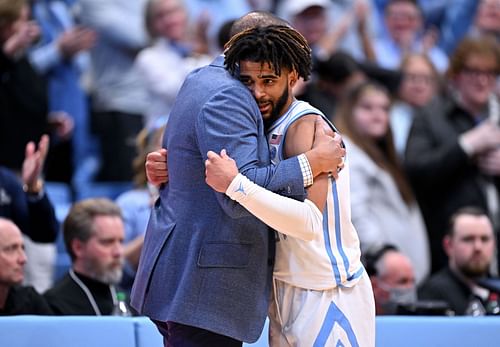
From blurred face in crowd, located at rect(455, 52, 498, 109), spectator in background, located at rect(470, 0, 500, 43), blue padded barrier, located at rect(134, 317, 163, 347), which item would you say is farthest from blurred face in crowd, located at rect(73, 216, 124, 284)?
spectator in background, located at rect(470, 0, 500, 43)

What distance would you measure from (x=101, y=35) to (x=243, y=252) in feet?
15.1

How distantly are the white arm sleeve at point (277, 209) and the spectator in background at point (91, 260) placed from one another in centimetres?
218

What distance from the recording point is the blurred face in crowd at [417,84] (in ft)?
27.7

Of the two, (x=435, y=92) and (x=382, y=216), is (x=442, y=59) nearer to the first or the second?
(x=435, y=92)

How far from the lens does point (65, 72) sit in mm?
7723

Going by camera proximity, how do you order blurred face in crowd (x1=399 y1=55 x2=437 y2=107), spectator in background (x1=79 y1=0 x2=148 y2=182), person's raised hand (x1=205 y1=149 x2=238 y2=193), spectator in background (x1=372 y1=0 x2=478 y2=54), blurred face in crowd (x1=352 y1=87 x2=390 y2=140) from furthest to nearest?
spectator in background (x1=372 y1=0 x2=478 y2=54) < blurred face in crowd (x1=399 y1=55 x2=437 y2=107) < spectator in background (x1=79 y1=0 x2=148 y2=182) < blurred face in crowd (x1=352 y1=87 x2=390 y2=140) < person's raised hand (x1=205 y1=149 x2=238 y2=193)

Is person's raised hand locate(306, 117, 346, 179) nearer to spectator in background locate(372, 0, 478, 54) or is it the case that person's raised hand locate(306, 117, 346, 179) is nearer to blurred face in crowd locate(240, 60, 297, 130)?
blurred face in crowd locate(240, 60, 297, 130)

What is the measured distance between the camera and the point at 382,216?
7.02 m

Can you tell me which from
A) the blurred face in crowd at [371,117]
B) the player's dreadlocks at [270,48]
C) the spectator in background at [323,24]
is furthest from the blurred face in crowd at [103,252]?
the spectator in background at [323,24]

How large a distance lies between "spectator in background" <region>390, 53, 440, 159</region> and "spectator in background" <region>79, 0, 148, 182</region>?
1856mm

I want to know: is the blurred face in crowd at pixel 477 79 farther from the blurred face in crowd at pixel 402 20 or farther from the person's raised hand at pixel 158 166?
the person's raised hand at pixel 158 166

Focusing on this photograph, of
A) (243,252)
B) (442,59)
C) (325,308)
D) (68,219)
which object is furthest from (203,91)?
(442,59)

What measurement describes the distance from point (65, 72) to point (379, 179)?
2.28 metres

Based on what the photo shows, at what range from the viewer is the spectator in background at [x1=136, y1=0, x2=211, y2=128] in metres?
7.49
